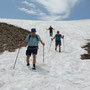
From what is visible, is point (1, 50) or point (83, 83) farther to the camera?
point (1, 50)

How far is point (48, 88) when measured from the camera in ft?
19.0

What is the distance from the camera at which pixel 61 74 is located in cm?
767

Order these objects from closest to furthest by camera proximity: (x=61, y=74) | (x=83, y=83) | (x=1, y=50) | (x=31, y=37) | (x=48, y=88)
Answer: (x=48, y=88), (x=83, y=83), (x=61, y=74), (x=31, y=37), (x=1, y=50)

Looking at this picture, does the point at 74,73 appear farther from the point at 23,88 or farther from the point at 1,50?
the point at 1,50

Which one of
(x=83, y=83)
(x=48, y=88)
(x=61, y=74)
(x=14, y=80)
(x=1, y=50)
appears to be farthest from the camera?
(x=1, y=50)

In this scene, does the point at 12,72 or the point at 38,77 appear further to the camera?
the point at 12,72

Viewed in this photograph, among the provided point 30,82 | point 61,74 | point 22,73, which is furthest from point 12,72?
point 61,74

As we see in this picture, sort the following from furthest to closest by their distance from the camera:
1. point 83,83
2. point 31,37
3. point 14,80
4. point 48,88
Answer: point 31,37
point 14,80
point 83,83
point 48,88

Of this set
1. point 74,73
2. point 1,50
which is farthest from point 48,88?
point 1,50

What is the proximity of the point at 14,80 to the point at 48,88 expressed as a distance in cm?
180

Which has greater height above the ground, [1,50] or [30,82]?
[1,50]

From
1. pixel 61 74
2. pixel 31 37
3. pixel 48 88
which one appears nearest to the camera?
pixel 48 88

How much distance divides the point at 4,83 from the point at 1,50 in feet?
28.2

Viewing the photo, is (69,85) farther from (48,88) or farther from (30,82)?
(30,82)
